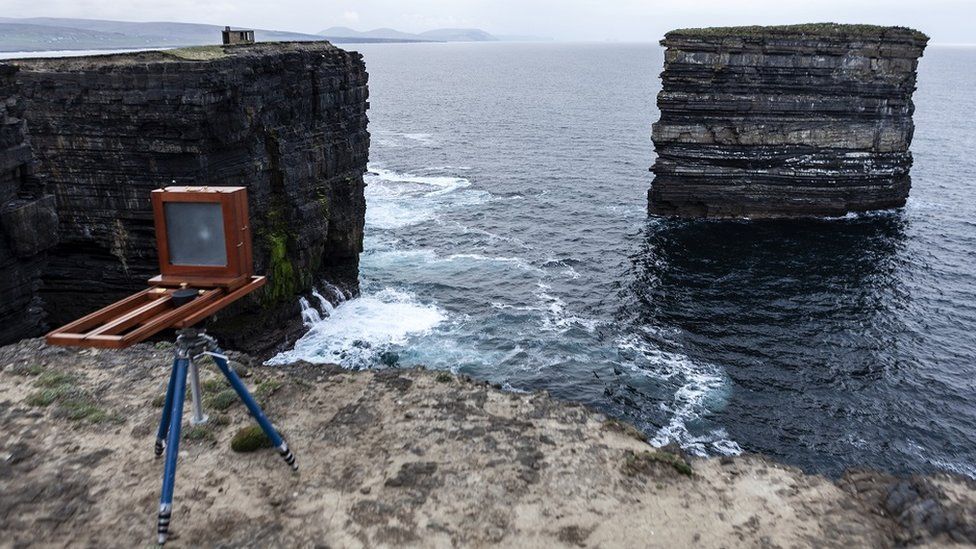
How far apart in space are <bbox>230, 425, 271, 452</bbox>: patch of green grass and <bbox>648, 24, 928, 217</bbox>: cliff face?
5450 centimetres

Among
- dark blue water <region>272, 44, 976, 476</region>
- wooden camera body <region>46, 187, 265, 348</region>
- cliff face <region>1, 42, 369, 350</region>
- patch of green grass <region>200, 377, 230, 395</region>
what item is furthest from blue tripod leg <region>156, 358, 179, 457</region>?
dark blue water <region>272, 44, 976, 476</region>

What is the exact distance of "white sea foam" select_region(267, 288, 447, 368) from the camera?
38.0 metres

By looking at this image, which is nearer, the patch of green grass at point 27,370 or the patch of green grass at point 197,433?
the patch of green grass at point 197,433

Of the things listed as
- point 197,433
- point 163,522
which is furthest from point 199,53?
point 163,522

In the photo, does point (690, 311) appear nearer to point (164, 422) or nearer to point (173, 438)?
point (164, 422)

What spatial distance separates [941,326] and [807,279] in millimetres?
9702

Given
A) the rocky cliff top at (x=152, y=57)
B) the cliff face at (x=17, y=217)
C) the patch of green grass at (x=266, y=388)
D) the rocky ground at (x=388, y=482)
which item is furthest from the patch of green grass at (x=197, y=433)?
the rocky cliff top at (x=152, y=57)

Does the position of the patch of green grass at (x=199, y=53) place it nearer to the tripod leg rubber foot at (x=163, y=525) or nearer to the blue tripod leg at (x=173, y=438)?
the blue tripod leg at (x=173, y=438)

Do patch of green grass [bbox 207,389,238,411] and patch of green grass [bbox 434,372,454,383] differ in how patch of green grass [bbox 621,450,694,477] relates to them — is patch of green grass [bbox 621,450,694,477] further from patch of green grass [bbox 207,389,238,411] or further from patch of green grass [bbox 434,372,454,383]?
patch of green grass [bbox 207,389,238,411]

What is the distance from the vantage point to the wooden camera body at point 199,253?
12977mm

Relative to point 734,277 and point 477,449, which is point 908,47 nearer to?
point 734,277

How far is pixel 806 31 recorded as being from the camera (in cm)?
6256

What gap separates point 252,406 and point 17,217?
930cm

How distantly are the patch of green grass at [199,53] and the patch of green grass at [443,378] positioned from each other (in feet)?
67.4
